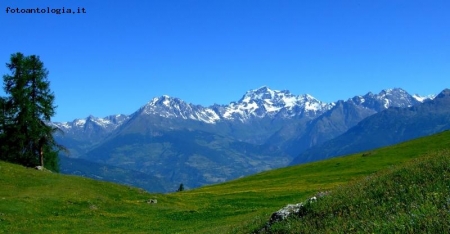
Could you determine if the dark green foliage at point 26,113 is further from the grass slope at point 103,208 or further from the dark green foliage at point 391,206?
the dark green foliage at point 391,206

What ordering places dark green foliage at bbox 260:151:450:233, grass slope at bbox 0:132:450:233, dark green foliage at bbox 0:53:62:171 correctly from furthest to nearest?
dark green foliage at bbox 0:53:62:171 → grass slope at bbox 0:132:450:233 → dark green foliage at bbox 260:151:450:233

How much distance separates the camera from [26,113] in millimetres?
70250

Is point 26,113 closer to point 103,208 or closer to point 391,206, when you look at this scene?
point 103,208

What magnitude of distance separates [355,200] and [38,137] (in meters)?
66.1

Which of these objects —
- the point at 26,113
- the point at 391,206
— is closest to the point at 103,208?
the point at 26,113

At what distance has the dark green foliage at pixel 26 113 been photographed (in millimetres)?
70250

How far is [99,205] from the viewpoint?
48.4m

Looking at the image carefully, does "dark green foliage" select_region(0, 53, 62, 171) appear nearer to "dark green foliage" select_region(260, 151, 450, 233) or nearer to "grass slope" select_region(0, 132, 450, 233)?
"grass slope" select_region(0, 132, 450, 233)

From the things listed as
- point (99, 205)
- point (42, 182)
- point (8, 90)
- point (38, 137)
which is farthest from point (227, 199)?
point (8, 90)

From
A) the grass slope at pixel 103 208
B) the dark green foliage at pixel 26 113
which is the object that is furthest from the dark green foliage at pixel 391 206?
the dark green foliage at pixel 26 113

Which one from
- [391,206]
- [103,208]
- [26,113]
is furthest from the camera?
[26,113]

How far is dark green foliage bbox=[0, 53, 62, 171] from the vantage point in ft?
230

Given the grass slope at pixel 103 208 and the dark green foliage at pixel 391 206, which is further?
the grass slope at pixel 103 208

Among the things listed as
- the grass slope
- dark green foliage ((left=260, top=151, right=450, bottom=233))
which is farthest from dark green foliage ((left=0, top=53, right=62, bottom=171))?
dark green foliage ((left=260, top=151, right=450, bottom=233))
